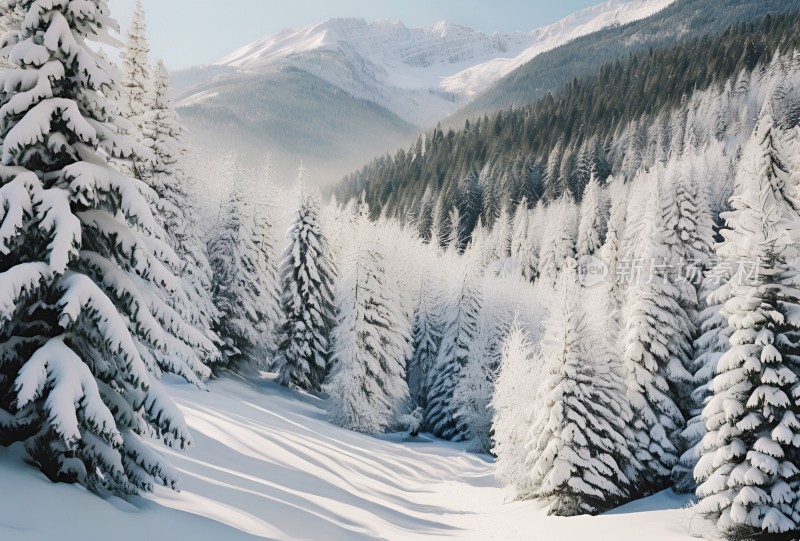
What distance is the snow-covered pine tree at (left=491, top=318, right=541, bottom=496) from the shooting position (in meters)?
22.3

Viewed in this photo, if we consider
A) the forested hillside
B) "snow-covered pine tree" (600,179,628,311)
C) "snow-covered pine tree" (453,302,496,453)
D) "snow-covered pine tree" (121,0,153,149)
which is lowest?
"snow-covered pine tree" (453,302,496,453)

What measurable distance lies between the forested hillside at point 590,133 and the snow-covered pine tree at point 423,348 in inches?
2110

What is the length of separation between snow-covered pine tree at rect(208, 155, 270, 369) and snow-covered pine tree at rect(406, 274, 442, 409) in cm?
1540

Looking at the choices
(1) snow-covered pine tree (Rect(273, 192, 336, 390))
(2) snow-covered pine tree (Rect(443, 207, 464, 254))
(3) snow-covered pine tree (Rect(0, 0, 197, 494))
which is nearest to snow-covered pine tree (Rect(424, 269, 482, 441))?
(1) snow-covered pine tree (Rect(273, 192, 336, 390))

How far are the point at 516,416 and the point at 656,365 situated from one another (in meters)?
6.48

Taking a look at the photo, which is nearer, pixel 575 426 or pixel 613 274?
pixel 575 426

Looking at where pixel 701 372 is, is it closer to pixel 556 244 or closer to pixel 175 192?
pixel 175 192

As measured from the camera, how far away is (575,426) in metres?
19.8

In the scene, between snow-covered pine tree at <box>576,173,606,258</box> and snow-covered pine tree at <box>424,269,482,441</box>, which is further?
snow-covered pine tree at <box>576,173,606,258</box>

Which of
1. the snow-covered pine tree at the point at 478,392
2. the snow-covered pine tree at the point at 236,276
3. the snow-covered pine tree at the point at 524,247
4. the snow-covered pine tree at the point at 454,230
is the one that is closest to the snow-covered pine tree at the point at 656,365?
the snow-covered pine tree at the point at 478,392

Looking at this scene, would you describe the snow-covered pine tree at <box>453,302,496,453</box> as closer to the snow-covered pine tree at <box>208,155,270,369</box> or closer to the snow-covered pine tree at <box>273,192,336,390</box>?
the snow-covered pine tree at <box>273,192,336,390</box>

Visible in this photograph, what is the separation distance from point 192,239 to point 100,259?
22.9 m

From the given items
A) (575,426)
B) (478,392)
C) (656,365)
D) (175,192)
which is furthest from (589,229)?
(175,192)

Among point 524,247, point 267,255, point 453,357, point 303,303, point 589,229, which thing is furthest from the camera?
point 524,247
